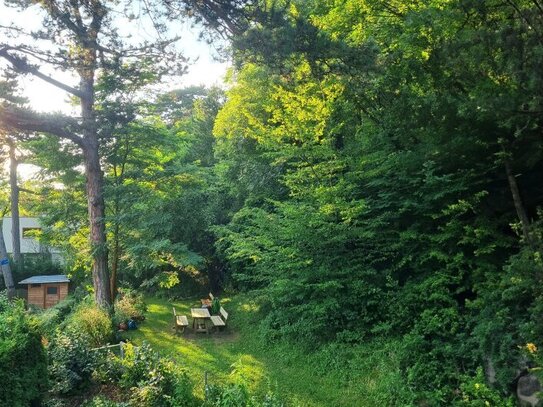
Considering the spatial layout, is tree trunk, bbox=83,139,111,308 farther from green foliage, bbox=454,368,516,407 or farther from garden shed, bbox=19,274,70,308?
green foliage, bbox=454,368,516,407

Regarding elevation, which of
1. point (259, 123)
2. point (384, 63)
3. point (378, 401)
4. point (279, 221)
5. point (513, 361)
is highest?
point (259, 123)

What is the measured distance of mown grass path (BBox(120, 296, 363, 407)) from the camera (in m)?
7.65

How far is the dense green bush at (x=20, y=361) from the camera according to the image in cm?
604

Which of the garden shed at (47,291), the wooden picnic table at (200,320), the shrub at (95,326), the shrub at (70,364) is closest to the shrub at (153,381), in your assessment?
the shrub at (70,364)

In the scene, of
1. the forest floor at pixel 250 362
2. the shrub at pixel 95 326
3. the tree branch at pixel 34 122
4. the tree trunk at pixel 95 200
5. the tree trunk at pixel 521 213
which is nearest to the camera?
the tree trunk at pixel 521 213

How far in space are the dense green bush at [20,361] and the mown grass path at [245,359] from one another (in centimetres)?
260

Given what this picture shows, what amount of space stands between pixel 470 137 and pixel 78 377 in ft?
26.9

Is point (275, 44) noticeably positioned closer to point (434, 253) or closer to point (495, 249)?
point (434, 253)

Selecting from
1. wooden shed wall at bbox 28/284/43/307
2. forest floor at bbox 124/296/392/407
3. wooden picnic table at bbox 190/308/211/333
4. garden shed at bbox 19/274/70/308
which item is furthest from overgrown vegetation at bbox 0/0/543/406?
wooden shed wall at bbox 28/284/43/307

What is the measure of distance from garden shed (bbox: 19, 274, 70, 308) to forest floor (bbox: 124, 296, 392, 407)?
6.45m

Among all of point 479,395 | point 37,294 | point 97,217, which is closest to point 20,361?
point 97,217

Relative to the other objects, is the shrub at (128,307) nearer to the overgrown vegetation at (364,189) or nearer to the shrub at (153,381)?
the overgrown vegetation at (364,189)

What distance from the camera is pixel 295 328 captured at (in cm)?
1000

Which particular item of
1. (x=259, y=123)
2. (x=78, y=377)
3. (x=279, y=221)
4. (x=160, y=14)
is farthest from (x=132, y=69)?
(x=78, y=377)
